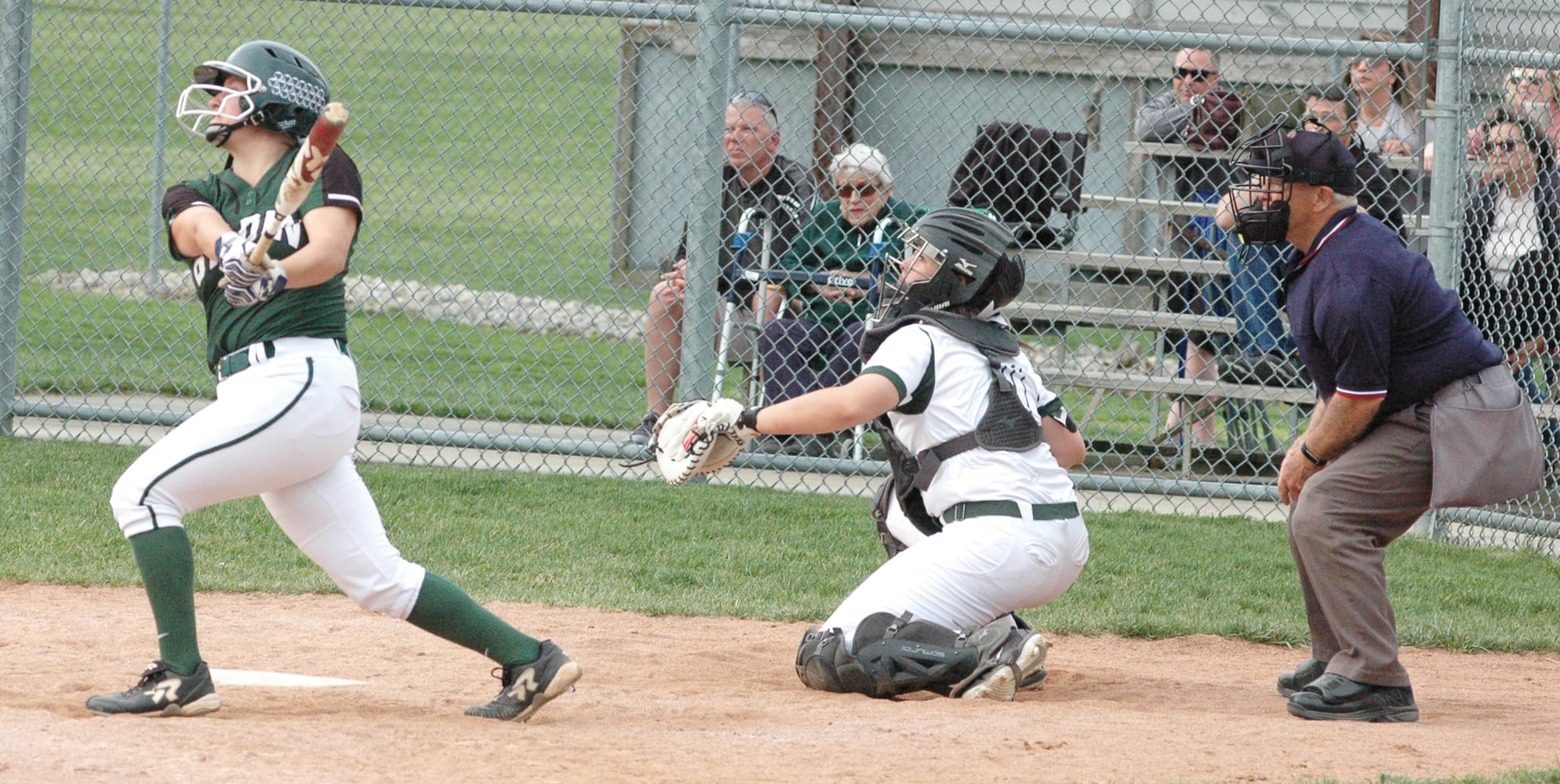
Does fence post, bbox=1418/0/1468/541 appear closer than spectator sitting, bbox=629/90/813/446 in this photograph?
Yes

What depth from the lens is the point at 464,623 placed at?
3.71 meters

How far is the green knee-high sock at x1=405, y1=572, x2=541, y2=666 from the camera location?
3699mm

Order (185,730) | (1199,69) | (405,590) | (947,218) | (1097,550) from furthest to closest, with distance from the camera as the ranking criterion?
1. (1199,69)
2. (1097,550)
3. (947,218)
4. (405,590)
5. (185,730)

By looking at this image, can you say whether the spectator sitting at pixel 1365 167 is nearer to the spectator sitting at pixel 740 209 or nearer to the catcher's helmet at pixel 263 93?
the spectator sitting at pixel 740 209

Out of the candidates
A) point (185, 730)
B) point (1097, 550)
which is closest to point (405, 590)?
point (185, 730)

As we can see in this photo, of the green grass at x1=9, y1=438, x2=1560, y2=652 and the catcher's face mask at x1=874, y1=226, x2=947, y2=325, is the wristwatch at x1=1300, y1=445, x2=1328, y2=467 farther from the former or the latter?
the green grass at x1=9, y1=438, x2=1560, y2=652

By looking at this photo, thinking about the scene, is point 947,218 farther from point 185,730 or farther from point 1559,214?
point 1559,214

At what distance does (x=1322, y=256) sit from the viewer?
4191 mm

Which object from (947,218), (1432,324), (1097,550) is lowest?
(1097,550)

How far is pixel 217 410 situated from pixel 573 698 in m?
1.16

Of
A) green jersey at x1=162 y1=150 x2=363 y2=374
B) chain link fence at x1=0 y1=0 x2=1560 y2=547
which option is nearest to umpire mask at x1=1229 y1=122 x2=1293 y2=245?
chain link fence at x1=0 y1=0 x2=1560 y2=547

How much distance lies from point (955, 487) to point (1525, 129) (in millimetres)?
4350

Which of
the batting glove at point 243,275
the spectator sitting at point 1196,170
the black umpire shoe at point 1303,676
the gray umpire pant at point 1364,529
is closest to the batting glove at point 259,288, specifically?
the batting glove at point 243,275

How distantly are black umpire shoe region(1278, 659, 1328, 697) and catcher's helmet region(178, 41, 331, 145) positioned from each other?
2.99 meters
